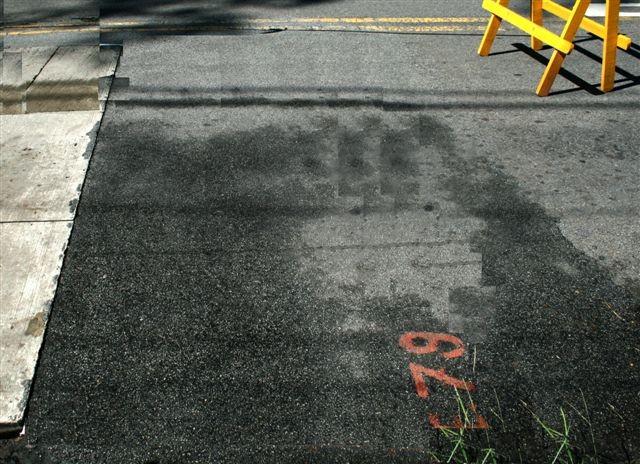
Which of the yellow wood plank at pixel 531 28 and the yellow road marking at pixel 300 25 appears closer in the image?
the yellow wood plank at pixel 531 28

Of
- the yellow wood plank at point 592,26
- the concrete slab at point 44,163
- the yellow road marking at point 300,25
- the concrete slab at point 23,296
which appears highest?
the yellow wood plank at point 592,26

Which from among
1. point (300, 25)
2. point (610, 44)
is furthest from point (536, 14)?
point (300, 25)

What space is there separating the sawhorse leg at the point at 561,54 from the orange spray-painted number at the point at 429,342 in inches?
130

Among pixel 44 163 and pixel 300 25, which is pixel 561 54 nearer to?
pixel 300 25

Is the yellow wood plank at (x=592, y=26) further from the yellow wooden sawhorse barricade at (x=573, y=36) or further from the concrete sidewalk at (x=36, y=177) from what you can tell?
the concrete sidewalk at (x=36, y=177)

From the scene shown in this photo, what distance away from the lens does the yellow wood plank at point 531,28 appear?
556cm

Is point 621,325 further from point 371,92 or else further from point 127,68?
point 127,68

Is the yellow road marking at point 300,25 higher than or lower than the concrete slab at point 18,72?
higher

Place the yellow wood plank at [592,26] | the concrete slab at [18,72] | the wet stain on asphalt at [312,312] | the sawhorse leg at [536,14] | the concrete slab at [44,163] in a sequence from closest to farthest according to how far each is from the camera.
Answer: the wet stain on asphalt at [312,312] < the concrete slab at [44,163] < the concrete slab at [18,72] < the yellow wood plank at [592,26] < the sawhorse leg at [536,14]

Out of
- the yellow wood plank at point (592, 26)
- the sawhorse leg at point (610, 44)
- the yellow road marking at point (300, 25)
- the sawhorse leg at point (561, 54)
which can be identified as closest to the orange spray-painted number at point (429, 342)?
the sawhorse leg at point (561, 54)

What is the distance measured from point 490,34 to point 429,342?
14.1 ft

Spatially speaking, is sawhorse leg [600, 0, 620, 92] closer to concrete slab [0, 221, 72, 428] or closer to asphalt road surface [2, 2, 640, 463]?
asphalt road surface [2, 2, 640, 463]

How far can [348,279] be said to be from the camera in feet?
12.2

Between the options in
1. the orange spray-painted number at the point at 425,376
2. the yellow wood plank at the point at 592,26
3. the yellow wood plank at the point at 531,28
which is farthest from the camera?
the yellow wood plank at the point at 592,26
